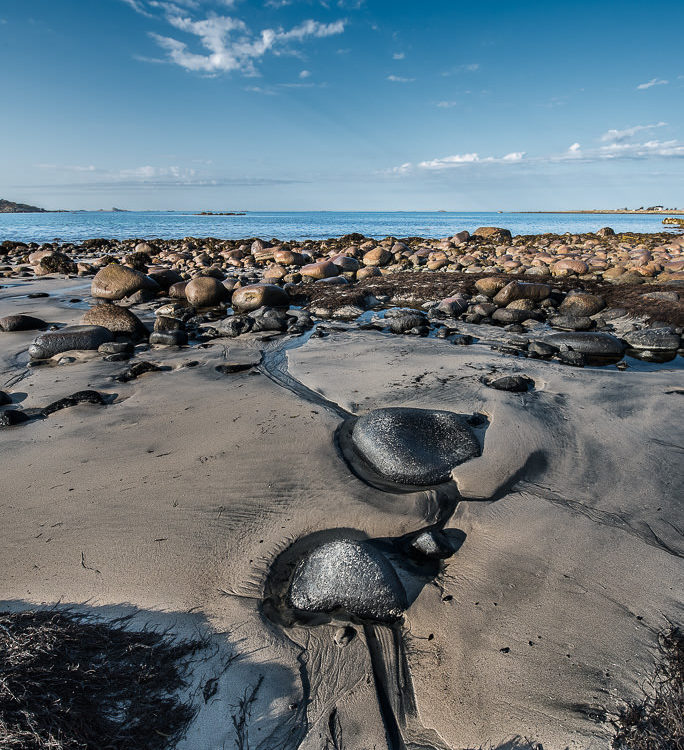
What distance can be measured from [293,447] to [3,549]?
6.50 feet

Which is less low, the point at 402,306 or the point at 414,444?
the point at 414,444

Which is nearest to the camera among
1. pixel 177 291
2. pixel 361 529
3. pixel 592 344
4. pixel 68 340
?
pixel 361 529

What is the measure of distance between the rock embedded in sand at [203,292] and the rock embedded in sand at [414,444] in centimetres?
762

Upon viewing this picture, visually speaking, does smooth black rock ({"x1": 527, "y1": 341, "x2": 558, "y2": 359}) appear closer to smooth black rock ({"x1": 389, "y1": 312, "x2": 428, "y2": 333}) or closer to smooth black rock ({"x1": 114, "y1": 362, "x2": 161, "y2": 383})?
smooth black rock ({"x1": 389, "y1": 312, "x2": 428, "y2": 333})

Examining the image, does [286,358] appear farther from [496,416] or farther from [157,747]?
[157,747]

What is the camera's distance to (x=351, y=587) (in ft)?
7.25

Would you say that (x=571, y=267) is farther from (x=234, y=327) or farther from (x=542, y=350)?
(x=234, y=327)

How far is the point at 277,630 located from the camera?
2.11 metres

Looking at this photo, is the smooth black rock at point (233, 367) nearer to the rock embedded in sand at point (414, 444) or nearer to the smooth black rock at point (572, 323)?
the rock embedded in sand at point (414, 444)

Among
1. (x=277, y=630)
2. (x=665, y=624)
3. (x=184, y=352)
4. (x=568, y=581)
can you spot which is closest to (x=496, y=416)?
(x=568, y=581)

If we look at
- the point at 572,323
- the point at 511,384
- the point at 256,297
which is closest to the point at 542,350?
the point at 511,384

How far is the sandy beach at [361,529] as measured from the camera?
180 cm

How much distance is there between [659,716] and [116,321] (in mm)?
7613

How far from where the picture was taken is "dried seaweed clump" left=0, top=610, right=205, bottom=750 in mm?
1380
